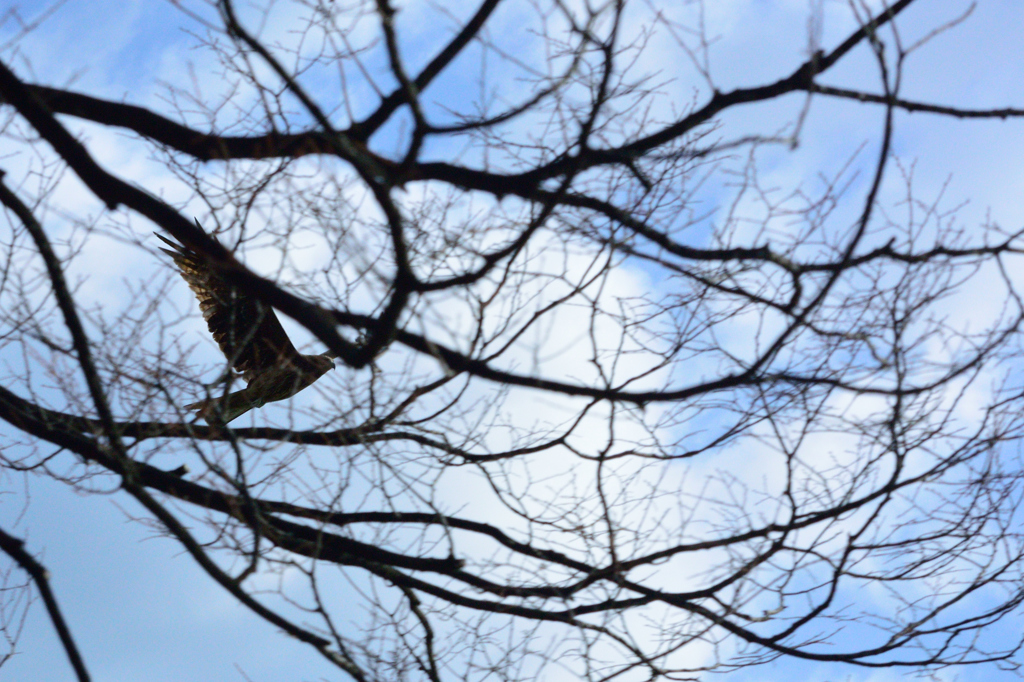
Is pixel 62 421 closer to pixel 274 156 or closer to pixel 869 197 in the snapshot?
pixel 274 156

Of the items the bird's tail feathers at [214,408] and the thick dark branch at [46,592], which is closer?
the bird's tail feathers at [214,408]

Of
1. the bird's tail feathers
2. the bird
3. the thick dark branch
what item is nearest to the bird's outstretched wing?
the bird

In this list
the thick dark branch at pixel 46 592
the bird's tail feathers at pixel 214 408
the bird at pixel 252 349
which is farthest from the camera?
the bird at pixel 252 349

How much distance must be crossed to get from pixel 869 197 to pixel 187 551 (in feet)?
12.4

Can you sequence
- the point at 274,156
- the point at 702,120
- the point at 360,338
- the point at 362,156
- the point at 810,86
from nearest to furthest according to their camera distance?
the point at 362,156 → the point at 810,86 → the point at 702,120 → the point at 274,156 → the point at 360,338

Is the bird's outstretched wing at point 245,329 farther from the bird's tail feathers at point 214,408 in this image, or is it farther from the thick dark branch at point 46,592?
the thick dark branch at point 46,592

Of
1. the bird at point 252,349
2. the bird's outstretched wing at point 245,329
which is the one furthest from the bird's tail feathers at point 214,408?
the bird's outstretched wing at point 245,329

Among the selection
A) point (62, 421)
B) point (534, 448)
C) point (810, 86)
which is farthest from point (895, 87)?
point (62, 421)

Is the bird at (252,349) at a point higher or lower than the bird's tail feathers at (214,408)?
higher

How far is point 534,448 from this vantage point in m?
4.91

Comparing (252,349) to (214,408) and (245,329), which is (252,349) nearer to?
(245,329)

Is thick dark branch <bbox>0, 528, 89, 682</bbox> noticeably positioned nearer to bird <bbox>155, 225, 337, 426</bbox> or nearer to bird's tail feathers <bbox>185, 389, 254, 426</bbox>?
bird's tail feathers <bbox>185, 389, 254, 426</bbox>

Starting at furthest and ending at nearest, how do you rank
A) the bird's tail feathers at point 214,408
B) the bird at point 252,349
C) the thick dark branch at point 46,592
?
the bird at point 252,349 < the thick dark branch at point 46,592 < the bird's tail feathers at point 214,408

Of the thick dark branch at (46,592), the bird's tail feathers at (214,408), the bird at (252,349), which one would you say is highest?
the bird at (252,349)
